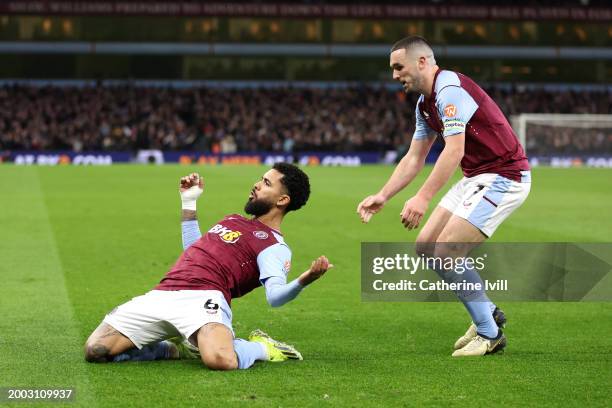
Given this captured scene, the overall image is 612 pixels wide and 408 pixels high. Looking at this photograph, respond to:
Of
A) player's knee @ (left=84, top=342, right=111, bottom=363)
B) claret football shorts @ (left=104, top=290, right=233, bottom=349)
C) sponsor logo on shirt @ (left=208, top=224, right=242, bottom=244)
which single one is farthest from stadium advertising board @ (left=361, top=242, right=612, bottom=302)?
player's knee @ (left=84, top=342, right=111, bottom=363)

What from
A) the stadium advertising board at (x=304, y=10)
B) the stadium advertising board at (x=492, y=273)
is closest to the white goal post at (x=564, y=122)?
the stadium advertising board at (x=304, y=10)

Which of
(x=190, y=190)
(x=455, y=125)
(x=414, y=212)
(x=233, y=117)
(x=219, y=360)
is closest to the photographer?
(x=219, y=360)

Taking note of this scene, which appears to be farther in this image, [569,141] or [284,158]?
[284,158]

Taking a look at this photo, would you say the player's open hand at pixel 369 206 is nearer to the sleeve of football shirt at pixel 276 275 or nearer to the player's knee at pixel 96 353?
the sleeve of football shirt at pixel 276 275

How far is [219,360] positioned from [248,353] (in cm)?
28

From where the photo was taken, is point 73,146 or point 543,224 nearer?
point 543,224

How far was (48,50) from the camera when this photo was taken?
60.7 metres

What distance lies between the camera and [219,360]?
6973 millimetres

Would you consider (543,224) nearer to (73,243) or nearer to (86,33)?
(73,243)

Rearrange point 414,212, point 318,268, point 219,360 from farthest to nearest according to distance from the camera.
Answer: point 414,212
point 219,360
point 318,268

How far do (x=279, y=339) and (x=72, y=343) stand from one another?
164 centimetres

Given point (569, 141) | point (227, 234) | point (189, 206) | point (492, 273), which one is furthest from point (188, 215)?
point (569, 141)

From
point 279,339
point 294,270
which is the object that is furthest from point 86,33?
point 279,339

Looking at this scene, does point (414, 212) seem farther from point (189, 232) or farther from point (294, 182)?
point (189, 232)
